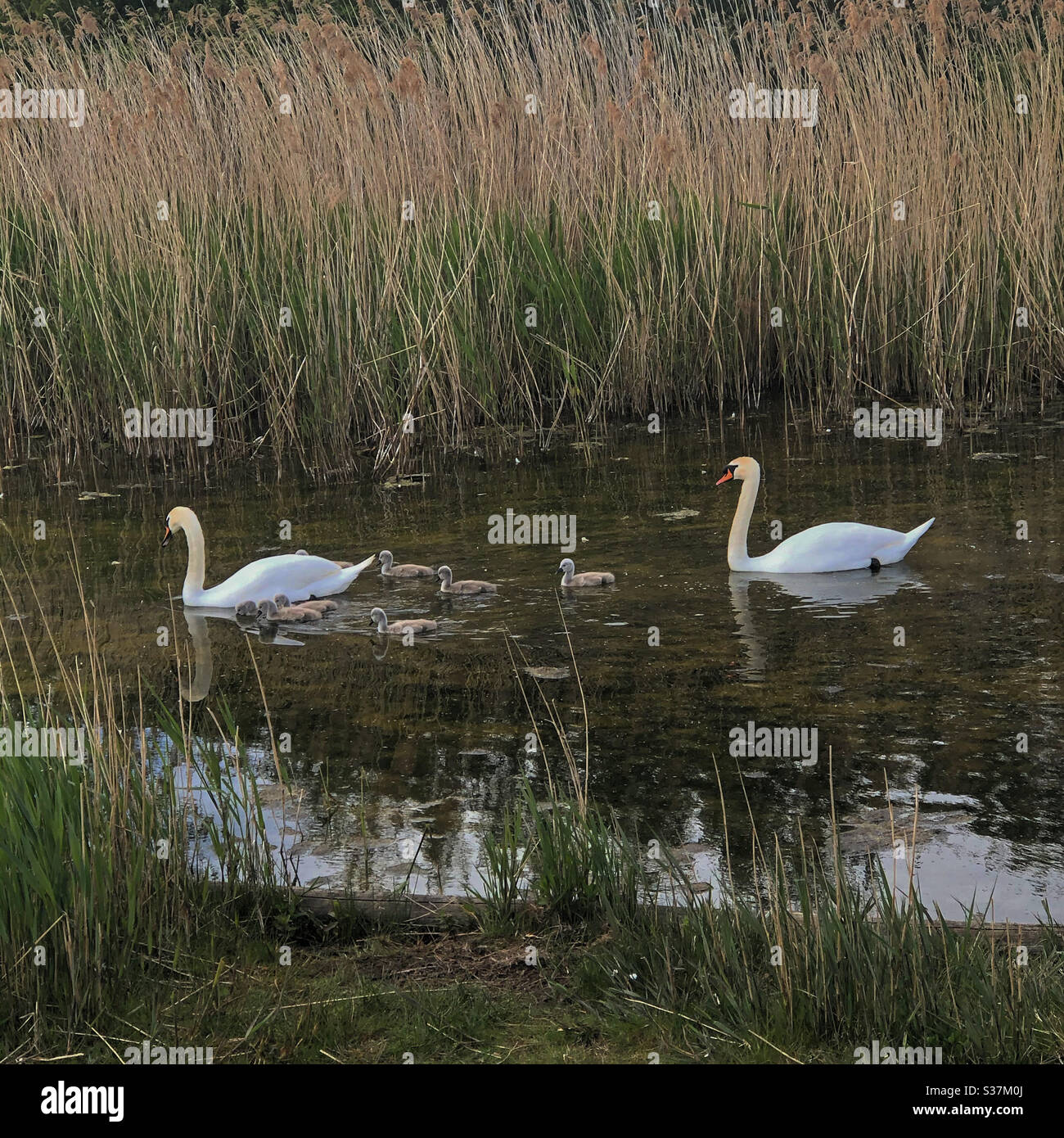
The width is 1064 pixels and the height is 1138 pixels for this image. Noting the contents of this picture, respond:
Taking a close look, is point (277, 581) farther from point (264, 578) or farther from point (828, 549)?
point (828, 549)

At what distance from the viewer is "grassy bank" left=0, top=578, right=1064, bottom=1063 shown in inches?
146

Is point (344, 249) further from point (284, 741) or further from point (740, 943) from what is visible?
point (740, 943)

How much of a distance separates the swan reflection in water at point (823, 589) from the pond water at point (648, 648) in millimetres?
24

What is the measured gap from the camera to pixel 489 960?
4273 millimetres

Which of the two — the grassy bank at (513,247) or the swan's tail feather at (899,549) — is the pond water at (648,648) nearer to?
the swan's tail feather at (899,549)

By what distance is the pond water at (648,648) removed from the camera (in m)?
5.20

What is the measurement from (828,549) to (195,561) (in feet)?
10.6

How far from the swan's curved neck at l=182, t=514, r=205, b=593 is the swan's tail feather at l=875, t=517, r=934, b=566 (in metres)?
3.47

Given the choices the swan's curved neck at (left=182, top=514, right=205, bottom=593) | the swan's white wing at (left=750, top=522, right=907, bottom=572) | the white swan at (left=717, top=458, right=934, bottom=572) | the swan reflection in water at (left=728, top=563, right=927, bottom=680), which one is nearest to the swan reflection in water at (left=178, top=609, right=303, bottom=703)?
the swan's curved neck at (left=182, top=514, right=205, bottom=593)

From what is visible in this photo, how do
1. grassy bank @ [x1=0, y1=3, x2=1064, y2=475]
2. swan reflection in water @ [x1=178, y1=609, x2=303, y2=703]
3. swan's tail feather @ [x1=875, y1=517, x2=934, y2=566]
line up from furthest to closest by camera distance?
grassy bank @ [x1=0, y1=3, x2=1064, y2=475], swan's tail feather @ [x1=875, y1=517, x2=934, y2=566], swan reflection in water @ [x1=178, y1=609, x2=303, y2=703]

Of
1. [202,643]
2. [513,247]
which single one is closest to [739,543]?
[202,643]

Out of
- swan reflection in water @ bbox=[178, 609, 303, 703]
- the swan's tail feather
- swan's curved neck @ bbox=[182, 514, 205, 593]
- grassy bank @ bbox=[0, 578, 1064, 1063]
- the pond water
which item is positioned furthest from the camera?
swan's curved neck @ bbox=[182, 514, 205, 593]

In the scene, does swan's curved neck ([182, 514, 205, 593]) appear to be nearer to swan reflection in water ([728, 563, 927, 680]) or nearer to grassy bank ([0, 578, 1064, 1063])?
swan reflection in water ([728, 563, 927, 680])
